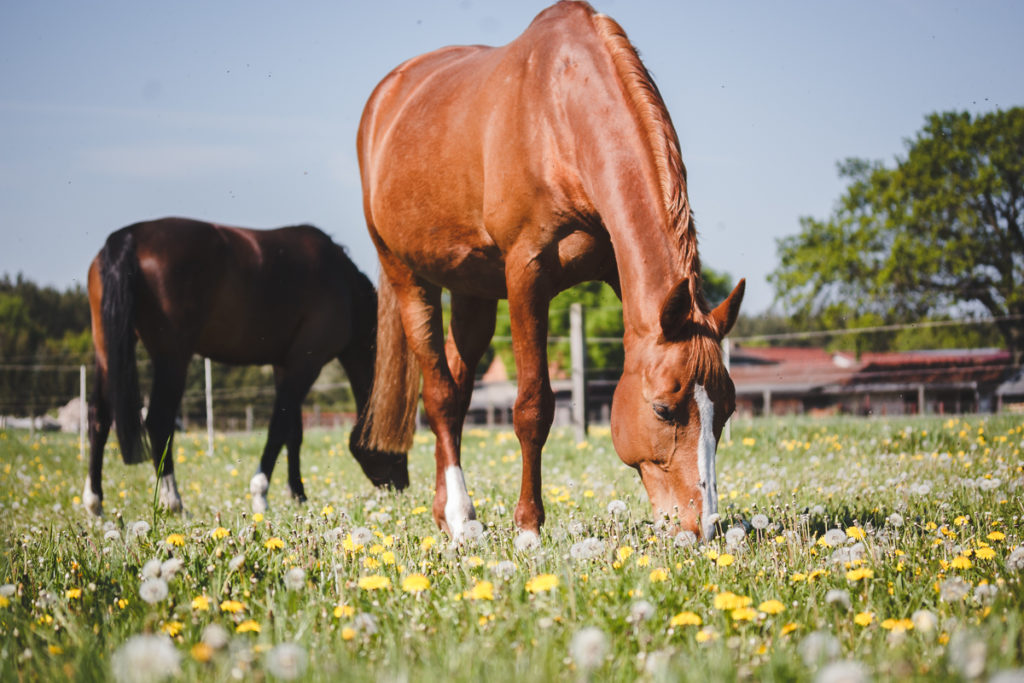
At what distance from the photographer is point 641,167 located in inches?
127

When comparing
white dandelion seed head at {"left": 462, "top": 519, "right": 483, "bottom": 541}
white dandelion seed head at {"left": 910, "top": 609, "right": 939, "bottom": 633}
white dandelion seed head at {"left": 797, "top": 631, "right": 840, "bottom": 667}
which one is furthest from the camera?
white dandelion seed head at {"left": 462, "top": 519, "right": 483, "bottom": 541}

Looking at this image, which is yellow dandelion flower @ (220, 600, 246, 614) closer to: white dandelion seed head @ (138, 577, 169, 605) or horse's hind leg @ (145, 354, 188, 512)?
white dandelion seed head @ (138, 577, 169, 605)

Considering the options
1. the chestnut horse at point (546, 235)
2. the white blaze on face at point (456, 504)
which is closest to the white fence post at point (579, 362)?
the chestnut horse at point (546, 235)

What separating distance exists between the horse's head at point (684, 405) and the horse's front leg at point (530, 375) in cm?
65

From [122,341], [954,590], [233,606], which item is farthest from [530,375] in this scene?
[122,341]

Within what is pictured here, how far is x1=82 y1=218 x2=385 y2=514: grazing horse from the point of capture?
19.7 ft

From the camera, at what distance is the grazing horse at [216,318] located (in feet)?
19.7

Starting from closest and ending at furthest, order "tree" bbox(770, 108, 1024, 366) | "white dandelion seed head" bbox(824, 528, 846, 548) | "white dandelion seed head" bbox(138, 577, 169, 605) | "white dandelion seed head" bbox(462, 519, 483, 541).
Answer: "white dandelion seed head" bbox(138, 577, 169, 605) → "white dandelion seed head" bbox(824, 528, 846, 548) → "white dandelion seed head" bbox(462, 519, 483, 541) → "tree" bbox(770, 108, 1024, 366)

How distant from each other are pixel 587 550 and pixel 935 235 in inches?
1368

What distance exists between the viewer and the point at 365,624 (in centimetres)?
187

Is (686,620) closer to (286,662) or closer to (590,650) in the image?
(590,650)

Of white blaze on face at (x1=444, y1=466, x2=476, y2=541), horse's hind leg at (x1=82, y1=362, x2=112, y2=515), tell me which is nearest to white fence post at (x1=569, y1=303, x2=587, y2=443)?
horse's hind leg at (x1=82, y1=362, x2=112, y2=515)

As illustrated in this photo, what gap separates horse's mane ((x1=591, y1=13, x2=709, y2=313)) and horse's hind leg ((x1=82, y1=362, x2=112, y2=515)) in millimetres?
4548

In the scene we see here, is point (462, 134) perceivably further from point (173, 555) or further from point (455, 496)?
point (173, 555)
